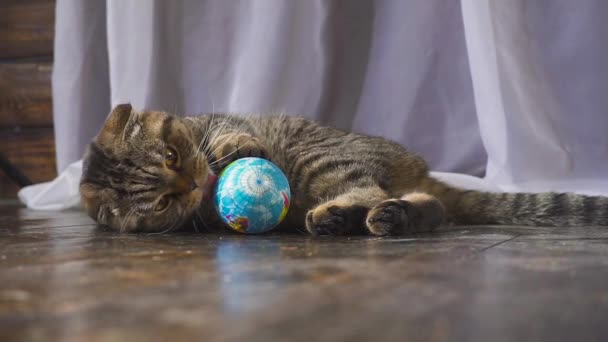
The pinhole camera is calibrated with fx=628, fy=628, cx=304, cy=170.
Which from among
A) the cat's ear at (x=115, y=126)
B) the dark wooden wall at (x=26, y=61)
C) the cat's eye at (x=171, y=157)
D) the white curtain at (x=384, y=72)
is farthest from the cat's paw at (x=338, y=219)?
the dark wooden wall at (x=26, y=61)

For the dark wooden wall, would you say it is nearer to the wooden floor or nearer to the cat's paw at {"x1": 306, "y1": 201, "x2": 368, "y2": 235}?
the wooden floor

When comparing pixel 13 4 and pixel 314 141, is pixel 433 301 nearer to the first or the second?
pixel 314 141

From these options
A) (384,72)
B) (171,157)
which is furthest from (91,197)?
(384,72)

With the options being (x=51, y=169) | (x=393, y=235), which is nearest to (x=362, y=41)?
(x=393, y=235)

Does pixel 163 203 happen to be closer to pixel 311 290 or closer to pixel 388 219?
pixel 388 219

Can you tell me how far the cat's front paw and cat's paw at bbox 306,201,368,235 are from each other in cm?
29

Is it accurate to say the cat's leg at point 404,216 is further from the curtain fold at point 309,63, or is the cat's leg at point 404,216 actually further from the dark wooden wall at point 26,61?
the dark wooden wall at point 26,61

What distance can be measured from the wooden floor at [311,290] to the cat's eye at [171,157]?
0.33 metres

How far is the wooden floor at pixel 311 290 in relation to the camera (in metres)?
0.61

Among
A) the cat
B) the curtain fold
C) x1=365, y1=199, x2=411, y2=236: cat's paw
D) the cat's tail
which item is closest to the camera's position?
x1=365, y1=199, x2=411, y2=236: cat's paw

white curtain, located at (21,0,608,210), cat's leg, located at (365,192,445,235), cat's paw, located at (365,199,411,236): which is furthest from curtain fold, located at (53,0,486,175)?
cat's paw, located at (365,199,411,236)

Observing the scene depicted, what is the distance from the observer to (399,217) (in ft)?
4.31

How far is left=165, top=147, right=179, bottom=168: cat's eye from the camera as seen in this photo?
1.54 meters

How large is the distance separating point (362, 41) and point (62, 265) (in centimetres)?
175
